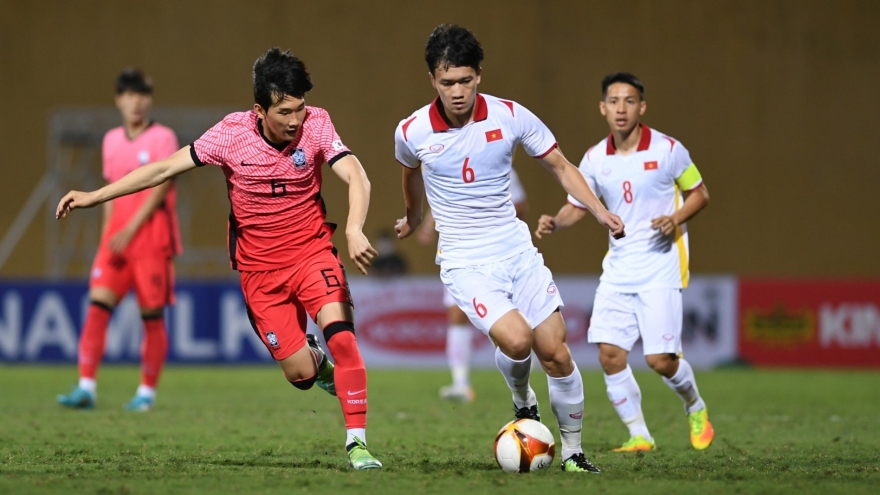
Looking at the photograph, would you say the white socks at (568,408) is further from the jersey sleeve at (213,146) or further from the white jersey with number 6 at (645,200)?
the jersey sleeve at (213,146)

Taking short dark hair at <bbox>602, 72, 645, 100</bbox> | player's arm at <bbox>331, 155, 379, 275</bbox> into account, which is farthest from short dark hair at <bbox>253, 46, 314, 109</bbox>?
short dark hair at <bbox>602, 72, 645, 100</bbox>

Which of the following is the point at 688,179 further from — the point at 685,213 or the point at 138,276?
the point at 138,276

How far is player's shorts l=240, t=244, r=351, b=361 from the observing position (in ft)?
19.0

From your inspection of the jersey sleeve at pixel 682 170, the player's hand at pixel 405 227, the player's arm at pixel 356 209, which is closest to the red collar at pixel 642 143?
the jersey sleeve at pixel 682 170

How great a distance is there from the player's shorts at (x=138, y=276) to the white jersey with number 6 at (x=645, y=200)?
12.1 feet

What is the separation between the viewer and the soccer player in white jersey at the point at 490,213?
554cm

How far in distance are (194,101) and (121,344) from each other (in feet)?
24.0

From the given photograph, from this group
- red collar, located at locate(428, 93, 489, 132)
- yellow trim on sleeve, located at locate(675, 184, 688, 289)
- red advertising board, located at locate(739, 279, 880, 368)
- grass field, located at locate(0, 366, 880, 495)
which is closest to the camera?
Result: grass field, located at locate(0, 366, 880, 495)

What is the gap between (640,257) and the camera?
23.2ft

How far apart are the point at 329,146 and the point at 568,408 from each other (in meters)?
1.77

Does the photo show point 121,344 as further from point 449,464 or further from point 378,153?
point 449,464

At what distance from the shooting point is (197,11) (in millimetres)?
21062

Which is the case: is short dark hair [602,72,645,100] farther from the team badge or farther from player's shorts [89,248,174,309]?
player's shorts [89,248,174,309]

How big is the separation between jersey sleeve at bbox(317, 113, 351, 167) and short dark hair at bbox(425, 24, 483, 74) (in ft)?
2.04
